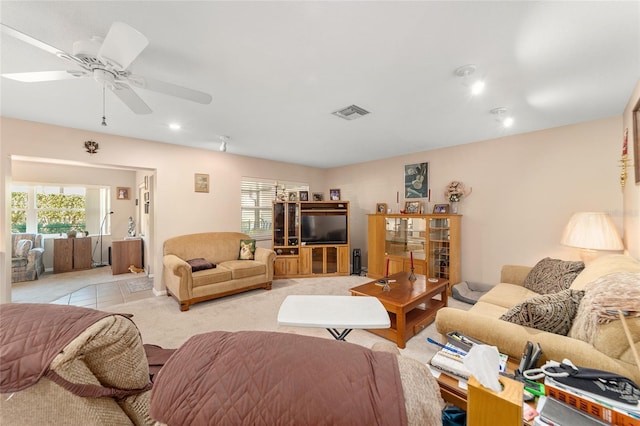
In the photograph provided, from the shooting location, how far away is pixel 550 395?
3.23 feet

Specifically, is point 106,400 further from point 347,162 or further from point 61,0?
point 347,162

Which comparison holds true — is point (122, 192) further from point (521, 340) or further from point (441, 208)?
point (521, 340)

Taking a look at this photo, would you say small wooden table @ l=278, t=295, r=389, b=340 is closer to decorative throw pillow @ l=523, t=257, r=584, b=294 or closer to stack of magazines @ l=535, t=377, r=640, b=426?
stack of magazines @ l=535, t=377, r=640, b=426

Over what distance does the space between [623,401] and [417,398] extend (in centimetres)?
102

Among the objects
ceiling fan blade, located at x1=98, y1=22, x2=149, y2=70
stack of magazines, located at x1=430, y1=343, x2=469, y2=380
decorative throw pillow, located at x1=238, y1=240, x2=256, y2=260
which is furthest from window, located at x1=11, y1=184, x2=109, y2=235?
stack of magazines, located at x1=430, y1=343, x2=469, y2=380

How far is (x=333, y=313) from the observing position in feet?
4.29

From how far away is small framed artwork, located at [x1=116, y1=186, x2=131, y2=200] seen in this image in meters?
6.00

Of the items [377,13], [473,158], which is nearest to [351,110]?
[377,13]

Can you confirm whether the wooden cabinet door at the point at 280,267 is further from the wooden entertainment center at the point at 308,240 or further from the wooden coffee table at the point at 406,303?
the wooden coffee table at the point at 406,303

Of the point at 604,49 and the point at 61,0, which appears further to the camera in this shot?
the point at 604,49

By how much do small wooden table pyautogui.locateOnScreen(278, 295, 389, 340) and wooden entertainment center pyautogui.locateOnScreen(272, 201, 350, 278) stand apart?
3.55 metres

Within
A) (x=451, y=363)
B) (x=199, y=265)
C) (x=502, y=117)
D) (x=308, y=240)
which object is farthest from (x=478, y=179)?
(x=199, y=265)

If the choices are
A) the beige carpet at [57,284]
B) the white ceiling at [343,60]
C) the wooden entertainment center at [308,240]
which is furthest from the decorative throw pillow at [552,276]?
the beige carpet at [57,284]

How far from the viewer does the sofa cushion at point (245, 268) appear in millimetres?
3793
